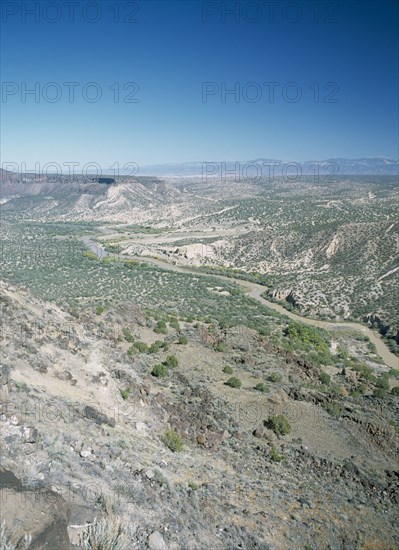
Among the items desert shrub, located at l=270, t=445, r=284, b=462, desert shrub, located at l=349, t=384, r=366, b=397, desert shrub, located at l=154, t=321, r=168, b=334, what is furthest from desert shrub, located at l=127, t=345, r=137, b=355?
desert shrub, located at l=349, t=384, r=366, b=397

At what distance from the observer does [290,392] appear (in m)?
23.5

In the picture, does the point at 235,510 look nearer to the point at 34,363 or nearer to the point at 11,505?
the point at 11,505

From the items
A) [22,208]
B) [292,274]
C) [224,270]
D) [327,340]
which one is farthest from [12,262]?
[22,208]

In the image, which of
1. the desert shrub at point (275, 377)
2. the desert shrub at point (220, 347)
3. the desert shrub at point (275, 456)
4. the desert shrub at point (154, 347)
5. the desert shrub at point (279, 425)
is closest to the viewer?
the desert shrub at point (275, 456)

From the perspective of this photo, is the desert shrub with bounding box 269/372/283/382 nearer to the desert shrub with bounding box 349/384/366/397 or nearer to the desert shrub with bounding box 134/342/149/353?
the desert shrub with bounding box 349/384/366/397

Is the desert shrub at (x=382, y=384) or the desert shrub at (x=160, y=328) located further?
the desert shrub at (x=160, y=328)

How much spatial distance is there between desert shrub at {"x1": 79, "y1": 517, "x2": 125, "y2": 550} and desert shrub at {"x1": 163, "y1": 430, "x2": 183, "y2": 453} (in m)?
6.13

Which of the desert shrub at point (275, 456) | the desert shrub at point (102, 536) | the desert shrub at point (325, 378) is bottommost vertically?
the desert shrub at point (325, 378)

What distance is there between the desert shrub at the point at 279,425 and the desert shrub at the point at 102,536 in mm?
10522

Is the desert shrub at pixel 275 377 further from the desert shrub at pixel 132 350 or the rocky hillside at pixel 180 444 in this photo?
the desert shrub at pixel 132 350

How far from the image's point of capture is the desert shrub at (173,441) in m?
16.3

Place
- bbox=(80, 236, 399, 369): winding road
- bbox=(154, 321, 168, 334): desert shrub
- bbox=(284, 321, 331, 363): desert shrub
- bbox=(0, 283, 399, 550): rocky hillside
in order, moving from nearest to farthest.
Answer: bbox=(0, 283, 399, 550): rocky hillside, bbox=(154, 321, 168, 334): desert shrub, bbox=(284, 321, 331, 363): desert shrub, bbox=(80, 236, 399, 369): winding road

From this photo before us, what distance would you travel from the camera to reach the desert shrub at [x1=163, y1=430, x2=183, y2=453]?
16.3 meters

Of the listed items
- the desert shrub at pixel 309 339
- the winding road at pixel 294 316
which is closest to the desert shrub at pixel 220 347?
the desert shrub at pixel 309 339
